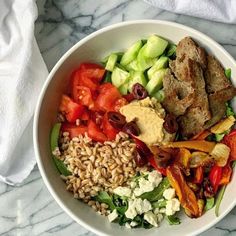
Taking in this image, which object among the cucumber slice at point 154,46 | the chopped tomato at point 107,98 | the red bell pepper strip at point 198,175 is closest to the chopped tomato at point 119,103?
→ the chopped tomato at point 107,98

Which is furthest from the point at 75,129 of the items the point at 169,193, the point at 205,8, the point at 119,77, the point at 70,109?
the point at 205,8

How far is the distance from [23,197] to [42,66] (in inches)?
12.8

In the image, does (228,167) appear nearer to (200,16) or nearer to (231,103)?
(231,103)

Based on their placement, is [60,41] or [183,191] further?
[60,41]

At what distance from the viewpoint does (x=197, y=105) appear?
1.54 m

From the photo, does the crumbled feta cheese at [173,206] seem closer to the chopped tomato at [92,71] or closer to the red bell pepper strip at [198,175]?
the red bell pepper strip at [198,175]

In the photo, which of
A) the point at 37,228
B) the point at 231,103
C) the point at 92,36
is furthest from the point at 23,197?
the point at 231,103

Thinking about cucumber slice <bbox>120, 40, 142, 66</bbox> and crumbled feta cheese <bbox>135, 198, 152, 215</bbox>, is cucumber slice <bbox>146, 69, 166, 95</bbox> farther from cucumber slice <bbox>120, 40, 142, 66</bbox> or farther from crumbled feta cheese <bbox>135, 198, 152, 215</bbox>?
crumbled feta cheese <bbox>135, 198, 152, 215</bbox>

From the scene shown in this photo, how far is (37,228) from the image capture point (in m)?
1.72

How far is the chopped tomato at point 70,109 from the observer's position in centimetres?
160

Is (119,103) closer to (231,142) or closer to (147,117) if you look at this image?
(147,117)

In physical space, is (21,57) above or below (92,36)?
below

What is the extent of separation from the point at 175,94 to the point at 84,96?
21 centimetres

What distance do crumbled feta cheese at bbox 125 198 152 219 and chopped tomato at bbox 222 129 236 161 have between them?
0.71ft
